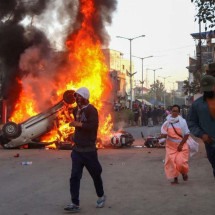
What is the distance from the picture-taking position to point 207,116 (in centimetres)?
502

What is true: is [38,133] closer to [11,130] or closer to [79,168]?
[11,130]

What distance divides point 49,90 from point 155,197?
41.4 ft

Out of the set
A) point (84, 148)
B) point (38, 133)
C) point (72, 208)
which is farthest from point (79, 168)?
point (38, 133)

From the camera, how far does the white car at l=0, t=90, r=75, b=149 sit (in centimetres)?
1664

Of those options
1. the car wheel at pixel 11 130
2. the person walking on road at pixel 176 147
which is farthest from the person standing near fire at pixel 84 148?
the car wheel at pixel 11 130

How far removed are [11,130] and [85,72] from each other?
366 cm

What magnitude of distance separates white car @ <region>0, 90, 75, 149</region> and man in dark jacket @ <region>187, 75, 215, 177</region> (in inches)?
458

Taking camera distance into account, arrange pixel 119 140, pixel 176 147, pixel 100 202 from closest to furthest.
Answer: pixel 100 202
pixel 176 147
pixel 119 140

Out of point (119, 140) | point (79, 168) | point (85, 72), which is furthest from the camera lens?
point (85, 72)

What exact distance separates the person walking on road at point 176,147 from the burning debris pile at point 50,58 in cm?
840

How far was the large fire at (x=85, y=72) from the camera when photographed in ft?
58.8

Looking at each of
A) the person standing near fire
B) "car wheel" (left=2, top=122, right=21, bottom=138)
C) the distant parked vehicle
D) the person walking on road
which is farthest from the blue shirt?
"car wheel" (left=2, top=122, right=21, bottom=138)

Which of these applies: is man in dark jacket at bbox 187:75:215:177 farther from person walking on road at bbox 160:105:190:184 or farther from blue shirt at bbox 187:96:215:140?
person walking on road at bbox 160:105:190:184

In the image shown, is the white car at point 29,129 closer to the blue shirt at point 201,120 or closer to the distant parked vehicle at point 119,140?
the distant parked vehicle at point 119,140
